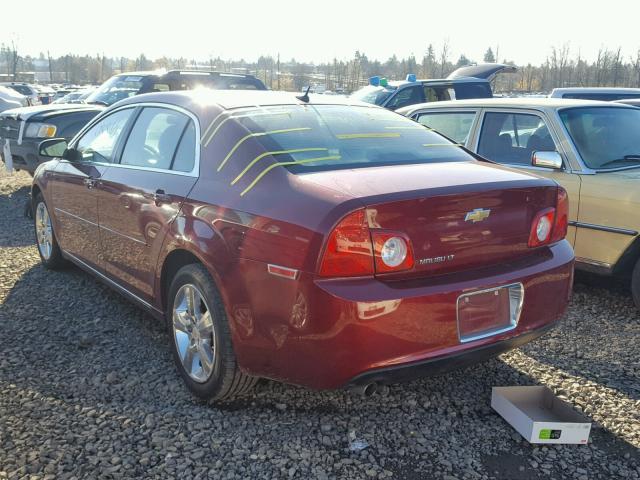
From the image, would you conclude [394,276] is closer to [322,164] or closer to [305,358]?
[305,358]

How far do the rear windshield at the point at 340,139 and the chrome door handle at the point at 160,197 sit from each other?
0.58 m

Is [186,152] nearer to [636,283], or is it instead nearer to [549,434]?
[549,434]

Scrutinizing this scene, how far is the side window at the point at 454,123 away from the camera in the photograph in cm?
559

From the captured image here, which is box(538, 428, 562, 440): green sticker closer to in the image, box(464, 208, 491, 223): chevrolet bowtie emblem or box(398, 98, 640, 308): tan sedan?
box(464, 208, 491, 223): chevrolet bowtie emblem

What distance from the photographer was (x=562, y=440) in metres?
2.75

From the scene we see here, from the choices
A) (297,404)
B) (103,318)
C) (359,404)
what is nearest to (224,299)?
(297,404)

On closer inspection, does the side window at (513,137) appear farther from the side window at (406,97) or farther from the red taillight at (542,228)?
the side window at (406,97)

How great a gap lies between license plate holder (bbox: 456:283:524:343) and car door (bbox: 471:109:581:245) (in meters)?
2.16

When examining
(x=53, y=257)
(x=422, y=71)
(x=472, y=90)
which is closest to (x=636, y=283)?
(x=53, y=257)

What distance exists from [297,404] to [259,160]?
50.0 inches

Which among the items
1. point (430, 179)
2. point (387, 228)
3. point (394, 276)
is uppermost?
point (430, 179)

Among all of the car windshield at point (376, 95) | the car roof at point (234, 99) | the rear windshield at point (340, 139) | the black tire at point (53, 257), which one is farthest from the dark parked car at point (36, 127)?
the rear windshield at point (340, 139)

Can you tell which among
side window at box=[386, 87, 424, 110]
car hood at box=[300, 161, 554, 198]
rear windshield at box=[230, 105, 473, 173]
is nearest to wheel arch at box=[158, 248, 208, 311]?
rear windshield at box=[230, 105, 473, 173]

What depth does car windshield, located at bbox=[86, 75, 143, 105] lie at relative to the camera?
448 inches
